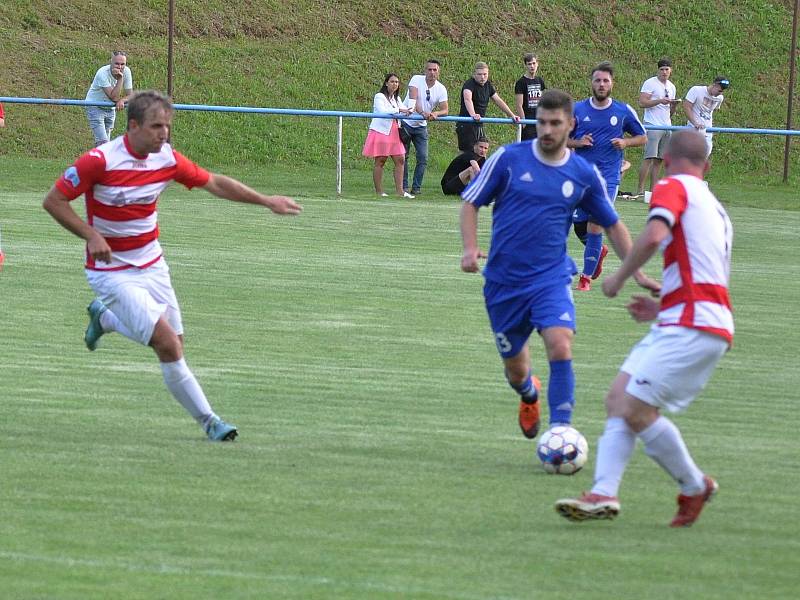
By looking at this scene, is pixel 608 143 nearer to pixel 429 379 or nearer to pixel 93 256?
pixel 429 379

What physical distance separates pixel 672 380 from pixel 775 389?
13.9 ft

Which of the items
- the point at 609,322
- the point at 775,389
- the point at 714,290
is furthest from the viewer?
the point at 609,322

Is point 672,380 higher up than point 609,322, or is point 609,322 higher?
point 672,380

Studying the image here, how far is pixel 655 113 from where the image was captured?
26234mm

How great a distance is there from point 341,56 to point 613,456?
105 feet

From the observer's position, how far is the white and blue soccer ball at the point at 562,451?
747 centimetres

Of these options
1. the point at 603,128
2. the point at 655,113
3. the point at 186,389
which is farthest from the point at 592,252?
the point at 655,113

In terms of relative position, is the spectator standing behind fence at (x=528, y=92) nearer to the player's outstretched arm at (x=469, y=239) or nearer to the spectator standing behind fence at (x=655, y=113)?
the spectator standing behind fence at (x=655, y=113)

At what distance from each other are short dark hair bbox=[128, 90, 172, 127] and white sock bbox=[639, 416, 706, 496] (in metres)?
3.04

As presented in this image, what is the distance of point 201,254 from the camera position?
1700cm

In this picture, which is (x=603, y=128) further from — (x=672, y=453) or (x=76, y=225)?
(x=672, y=453)

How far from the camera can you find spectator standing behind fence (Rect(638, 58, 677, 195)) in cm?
2523

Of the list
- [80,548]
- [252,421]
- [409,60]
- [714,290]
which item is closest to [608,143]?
[252,421]

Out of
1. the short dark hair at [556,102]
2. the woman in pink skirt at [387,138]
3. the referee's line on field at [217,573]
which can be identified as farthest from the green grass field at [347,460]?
the woman in pink skirt at [387,138]
